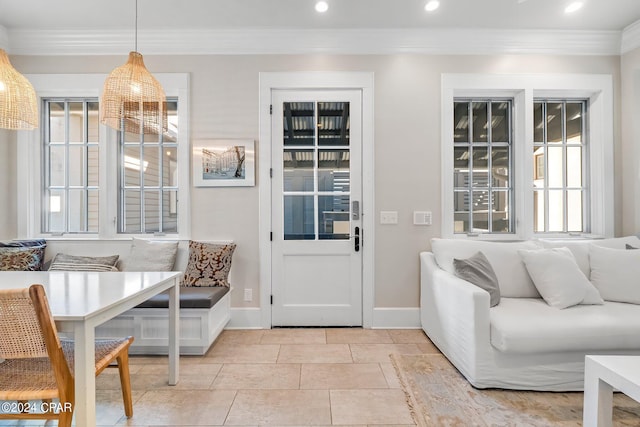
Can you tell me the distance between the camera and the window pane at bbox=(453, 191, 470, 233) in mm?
3502

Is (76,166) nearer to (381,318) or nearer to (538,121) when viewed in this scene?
(381,318)

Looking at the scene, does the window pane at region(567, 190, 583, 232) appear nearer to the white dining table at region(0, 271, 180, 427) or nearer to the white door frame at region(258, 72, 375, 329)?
the white door frame at region(258, 72, 375, 329)

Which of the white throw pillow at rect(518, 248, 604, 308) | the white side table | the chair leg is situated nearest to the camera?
the white side table

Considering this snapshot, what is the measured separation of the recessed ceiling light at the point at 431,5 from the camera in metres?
2.84

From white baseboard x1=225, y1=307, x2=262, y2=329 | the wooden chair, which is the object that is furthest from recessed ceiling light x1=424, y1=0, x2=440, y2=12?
the wooden chair

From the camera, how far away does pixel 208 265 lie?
315 cm

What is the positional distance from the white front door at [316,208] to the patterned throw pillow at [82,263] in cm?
146

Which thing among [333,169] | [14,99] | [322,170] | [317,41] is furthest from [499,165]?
[14,99]

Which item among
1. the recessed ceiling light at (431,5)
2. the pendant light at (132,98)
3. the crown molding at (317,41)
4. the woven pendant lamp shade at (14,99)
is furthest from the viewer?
the crown molding at (317,41)

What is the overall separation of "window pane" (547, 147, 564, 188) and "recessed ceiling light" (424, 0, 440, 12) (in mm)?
1832

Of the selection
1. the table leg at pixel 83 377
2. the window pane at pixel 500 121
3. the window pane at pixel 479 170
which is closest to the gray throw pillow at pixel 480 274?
the window pane at pixel 479 170

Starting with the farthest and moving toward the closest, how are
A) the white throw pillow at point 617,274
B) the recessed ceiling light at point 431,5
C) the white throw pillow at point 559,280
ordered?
the recessed ceiling light at point 431,5, the white throw pillow at point 617,274, the white throw pillow at point 559,280

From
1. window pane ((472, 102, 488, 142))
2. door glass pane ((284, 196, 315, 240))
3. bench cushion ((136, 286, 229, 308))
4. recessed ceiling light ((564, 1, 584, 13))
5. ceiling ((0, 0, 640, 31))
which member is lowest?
bench cushion ((136, 286, 229, 308))

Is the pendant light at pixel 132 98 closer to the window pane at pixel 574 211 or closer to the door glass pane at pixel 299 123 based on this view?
the door glass pane at pixel 299 123
